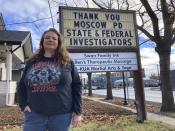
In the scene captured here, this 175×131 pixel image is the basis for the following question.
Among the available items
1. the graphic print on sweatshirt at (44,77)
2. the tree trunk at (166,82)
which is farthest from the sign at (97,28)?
the graphic print on sweatshirt at (44,77)

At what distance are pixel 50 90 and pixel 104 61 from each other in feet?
22.0

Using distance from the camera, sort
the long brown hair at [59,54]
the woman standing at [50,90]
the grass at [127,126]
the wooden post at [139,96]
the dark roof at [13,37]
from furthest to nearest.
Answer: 1. the dark roof at [13,37]
2. the wooden post at [139,96]
3. the grass at [127,126]
4. the long brown hair at [59,54]
5. the woman standing at [50,90]

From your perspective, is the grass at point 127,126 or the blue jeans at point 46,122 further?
the grass at point 127,126

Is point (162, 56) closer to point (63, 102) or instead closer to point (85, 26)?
point (85, 26)

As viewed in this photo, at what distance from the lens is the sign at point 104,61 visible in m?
10.4

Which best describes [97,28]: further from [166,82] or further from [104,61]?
[166,82]

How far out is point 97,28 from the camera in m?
10.7

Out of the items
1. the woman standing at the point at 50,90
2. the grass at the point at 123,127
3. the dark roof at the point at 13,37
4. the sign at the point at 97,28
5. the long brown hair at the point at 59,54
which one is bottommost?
the grass at the point at 123,127

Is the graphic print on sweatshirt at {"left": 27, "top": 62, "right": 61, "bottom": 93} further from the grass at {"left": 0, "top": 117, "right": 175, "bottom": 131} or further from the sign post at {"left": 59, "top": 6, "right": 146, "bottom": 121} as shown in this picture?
the sign post at {"left": 59, "top": 6, "right": 146, "bottom": 121}

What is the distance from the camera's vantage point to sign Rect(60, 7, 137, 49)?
34.0ft

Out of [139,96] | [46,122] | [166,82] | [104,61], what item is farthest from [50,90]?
[166,82]

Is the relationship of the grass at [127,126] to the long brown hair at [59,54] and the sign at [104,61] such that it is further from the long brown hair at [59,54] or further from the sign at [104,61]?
the long brown hair at [59,54]

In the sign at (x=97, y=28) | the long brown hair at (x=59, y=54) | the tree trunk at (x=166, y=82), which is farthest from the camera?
the tree trunk at (x=166, y=82)

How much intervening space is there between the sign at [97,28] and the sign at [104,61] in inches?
10.7
